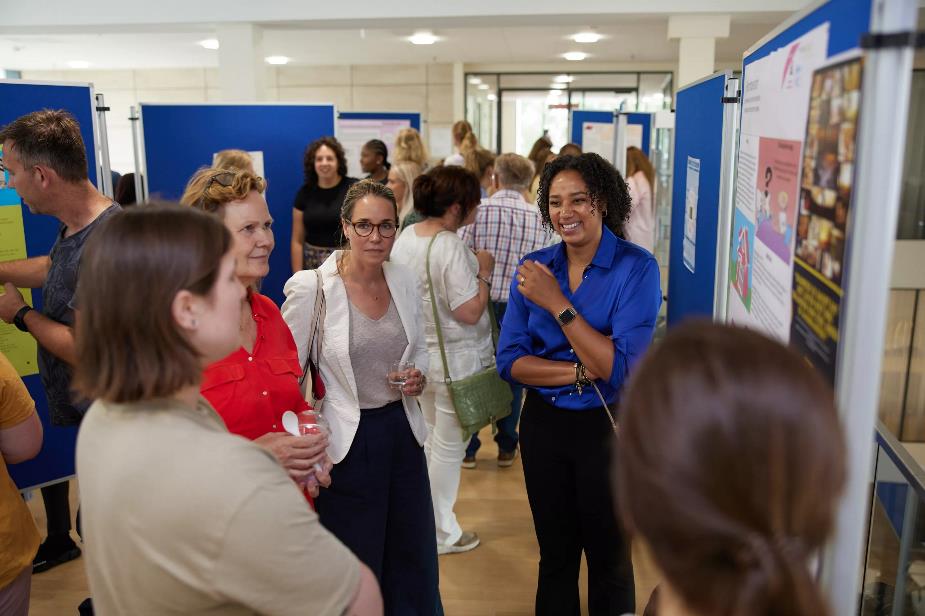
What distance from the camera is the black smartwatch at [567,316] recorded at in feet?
6.40

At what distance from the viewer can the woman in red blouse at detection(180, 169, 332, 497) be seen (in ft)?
5.14

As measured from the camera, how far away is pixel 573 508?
215 centimetres

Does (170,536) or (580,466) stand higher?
(170,536)

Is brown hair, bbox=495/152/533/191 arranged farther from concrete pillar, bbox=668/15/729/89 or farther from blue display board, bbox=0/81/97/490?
concrete pillar, bbox=668/15/729/89

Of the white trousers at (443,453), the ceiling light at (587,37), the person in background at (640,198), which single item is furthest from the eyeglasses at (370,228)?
the ceiling light at (587,37)

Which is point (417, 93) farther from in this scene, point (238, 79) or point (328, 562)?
point (328, 562)

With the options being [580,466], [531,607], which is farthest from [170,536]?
[531,607]

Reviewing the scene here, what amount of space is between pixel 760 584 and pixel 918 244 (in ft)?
21.7

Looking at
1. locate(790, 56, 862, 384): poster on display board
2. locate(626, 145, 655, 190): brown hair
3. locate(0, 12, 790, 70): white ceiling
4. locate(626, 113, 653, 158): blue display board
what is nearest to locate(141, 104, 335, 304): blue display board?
locate(626, 145, 655, 190): brown hair

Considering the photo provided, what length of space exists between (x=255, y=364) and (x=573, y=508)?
1.01m

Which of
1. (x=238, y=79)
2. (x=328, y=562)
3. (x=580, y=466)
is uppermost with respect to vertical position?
(x=238, y=79)

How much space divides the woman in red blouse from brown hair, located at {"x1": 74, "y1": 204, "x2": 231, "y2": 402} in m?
0.60

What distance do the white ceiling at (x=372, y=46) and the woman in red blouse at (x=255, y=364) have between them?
16.3 ft

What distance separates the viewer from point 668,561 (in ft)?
2.19
